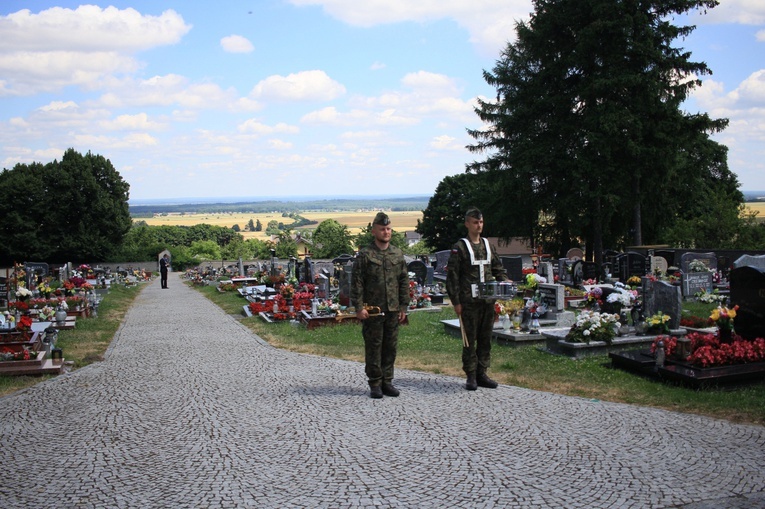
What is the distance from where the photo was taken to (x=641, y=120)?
2925 centimetres

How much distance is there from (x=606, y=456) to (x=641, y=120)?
26689 millimetres

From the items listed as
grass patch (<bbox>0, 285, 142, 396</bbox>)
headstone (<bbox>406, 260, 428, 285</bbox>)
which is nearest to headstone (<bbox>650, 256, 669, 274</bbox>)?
headstone (<bbox>406, 260, 428, 285</bbox>)

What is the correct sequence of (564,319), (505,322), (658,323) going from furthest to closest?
(564,319) → (505,322) → (658,323)

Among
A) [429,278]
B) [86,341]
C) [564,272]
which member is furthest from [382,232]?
[564,272]

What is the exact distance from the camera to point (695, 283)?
1870 centimetres

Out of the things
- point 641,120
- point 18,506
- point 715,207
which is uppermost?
point 641,120

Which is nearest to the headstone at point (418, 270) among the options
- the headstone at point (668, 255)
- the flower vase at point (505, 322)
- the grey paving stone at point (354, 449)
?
the flower vase at point (505, 322)

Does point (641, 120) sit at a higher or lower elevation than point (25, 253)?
higher

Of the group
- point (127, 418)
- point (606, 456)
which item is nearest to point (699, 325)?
point (606, 456)

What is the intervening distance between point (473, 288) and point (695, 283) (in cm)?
1349

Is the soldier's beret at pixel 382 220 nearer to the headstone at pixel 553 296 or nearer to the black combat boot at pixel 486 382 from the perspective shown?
the black combat boot at pixel 486 382

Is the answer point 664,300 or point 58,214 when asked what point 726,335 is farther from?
Result: point 58,214

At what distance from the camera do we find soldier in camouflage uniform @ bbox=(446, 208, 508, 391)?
794 cm

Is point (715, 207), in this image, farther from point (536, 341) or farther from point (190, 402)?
point (190, 402)
